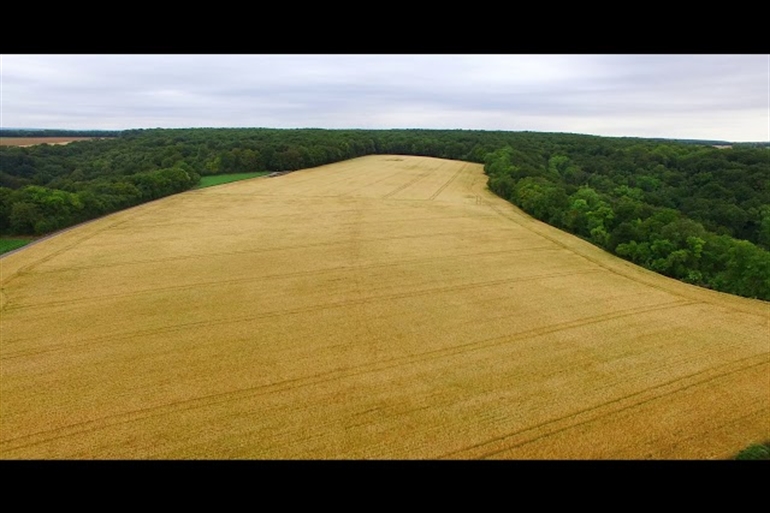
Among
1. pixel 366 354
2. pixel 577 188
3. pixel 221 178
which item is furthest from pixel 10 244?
pixel 577 188

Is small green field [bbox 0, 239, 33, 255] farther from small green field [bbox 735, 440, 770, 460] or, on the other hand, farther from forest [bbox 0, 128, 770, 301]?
small green field [bbox 735, 440, 770, 460]

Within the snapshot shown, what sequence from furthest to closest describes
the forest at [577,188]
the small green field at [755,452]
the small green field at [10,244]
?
the small green field at [10,244]
the forest at [577,188]
the small green field at [755,452]

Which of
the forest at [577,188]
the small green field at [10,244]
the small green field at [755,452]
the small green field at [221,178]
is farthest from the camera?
the small green field at [221,178]

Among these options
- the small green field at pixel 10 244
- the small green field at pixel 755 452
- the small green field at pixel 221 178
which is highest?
the small green field at pixel 221 178

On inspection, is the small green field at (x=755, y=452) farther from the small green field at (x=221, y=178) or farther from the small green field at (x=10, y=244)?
the small green field at (x=221, y=178)

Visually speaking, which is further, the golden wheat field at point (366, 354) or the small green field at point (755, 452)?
the golden wheat field at point (366, 354)

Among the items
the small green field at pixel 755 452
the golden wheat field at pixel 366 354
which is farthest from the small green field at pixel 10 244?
the small green field at pixel 755 452
